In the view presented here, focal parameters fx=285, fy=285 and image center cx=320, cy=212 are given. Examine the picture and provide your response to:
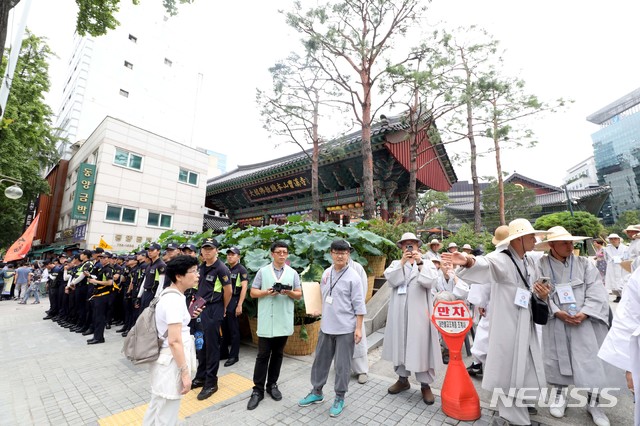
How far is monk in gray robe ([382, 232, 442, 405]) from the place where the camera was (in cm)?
345

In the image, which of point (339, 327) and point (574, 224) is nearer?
point (339, 327)

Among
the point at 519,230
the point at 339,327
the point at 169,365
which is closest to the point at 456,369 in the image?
the point at 339,327

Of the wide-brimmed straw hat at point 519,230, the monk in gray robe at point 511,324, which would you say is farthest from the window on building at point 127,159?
the wide-brimmed straw hat at point 519,230

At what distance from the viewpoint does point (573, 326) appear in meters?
3.17

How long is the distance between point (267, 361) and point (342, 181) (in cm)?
1258

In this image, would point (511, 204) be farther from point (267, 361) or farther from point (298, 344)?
point (267, 361)

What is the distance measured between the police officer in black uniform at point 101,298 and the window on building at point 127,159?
13.7 meters

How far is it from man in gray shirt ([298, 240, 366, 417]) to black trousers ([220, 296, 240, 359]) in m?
1.90

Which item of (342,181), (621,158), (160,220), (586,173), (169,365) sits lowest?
(169,365)

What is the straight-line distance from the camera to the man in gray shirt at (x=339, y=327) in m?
3.26

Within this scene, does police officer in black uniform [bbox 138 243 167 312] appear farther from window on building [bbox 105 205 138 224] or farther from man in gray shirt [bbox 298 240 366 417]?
window on building [bbox 105 205 138 224]

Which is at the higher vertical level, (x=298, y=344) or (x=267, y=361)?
(x=267, y=361)

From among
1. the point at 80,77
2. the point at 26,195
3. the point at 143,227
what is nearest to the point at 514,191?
the point at 143,227

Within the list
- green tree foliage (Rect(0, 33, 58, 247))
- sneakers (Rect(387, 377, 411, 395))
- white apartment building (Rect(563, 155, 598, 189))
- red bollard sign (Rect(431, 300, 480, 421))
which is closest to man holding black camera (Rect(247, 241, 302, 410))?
sneakers (Rect(387, 377, 411, 395))
